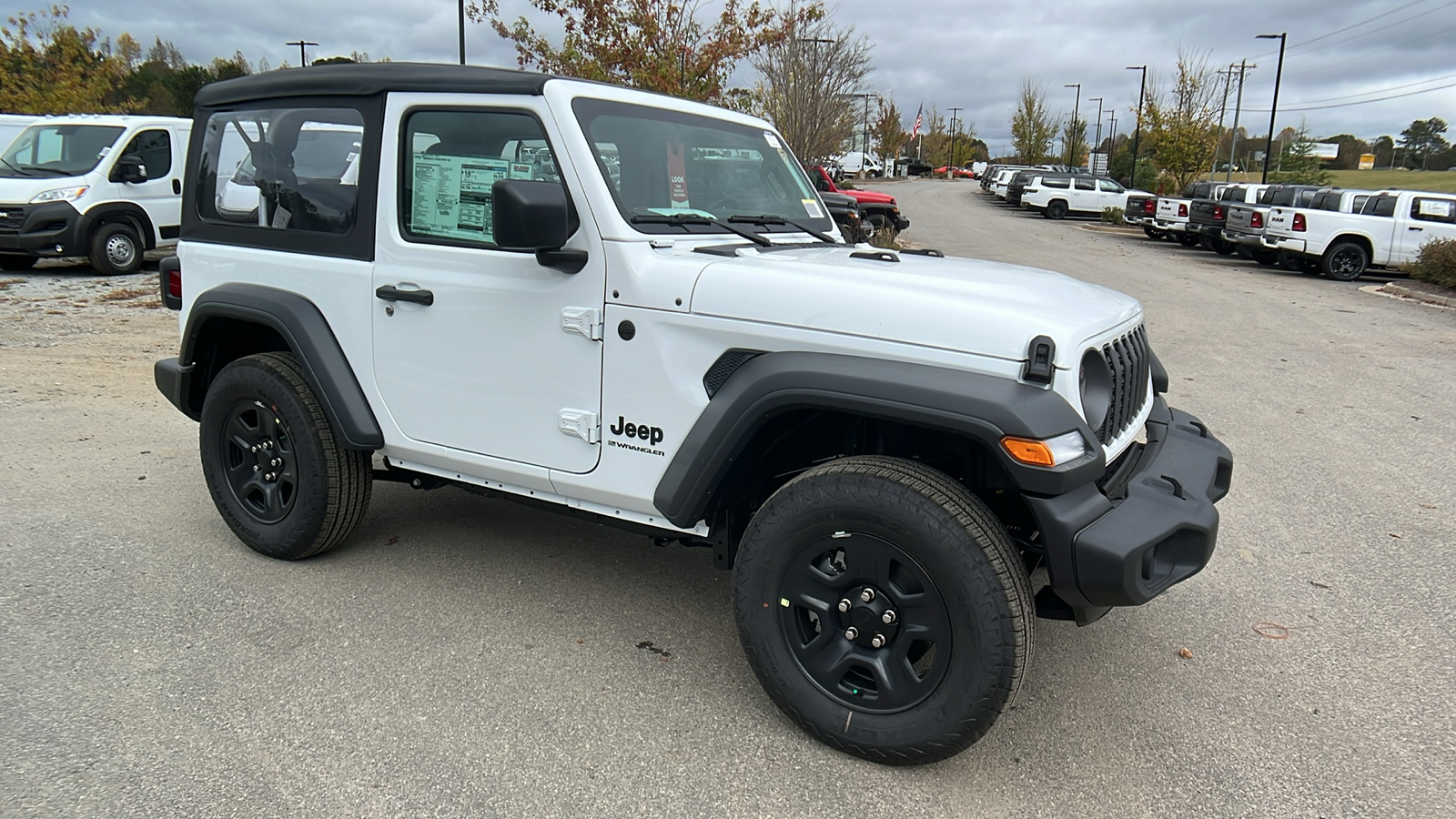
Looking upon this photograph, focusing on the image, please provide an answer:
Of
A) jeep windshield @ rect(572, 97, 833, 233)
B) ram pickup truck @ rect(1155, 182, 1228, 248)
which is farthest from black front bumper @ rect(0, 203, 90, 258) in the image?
ram pickup truck @ rect(1155, 182, 1228, 248)

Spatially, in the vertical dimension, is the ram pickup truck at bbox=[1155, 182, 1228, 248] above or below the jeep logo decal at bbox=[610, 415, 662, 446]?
above

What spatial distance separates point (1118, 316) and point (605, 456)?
5.58 ft

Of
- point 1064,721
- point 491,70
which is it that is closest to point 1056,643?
point 1064,721

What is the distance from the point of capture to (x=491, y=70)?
10.8 feet

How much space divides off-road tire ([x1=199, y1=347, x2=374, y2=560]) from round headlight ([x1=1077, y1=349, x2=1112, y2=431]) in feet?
8.98

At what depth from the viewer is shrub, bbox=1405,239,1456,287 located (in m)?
14.8

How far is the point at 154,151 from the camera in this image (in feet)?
42.0

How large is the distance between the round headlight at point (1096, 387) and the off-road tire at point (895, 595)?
1.43 ft

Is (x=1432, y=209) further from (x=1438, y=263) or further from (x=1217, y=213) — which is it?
(x=1217, y=213)

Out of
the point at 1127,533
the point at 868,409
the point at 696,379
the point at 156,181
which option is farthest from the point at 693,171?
the point at 156,181

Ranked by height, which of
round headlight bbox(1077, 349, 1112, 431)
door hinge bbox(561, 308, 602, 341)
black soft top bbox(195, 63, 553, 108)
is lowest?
round headlight bbox(1077, 349, 1112, 431)

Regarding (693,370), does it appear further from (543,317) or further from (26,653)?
(26,653)

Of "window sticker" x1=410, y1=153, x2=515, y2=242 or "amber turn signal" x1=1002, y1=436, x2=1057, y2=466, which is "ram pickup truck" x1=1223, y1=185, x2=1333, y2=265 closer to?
"amber turn signal" x1=1002, y1=436, x2=1057, y2=466

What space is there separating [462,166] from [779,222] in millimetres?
1201
